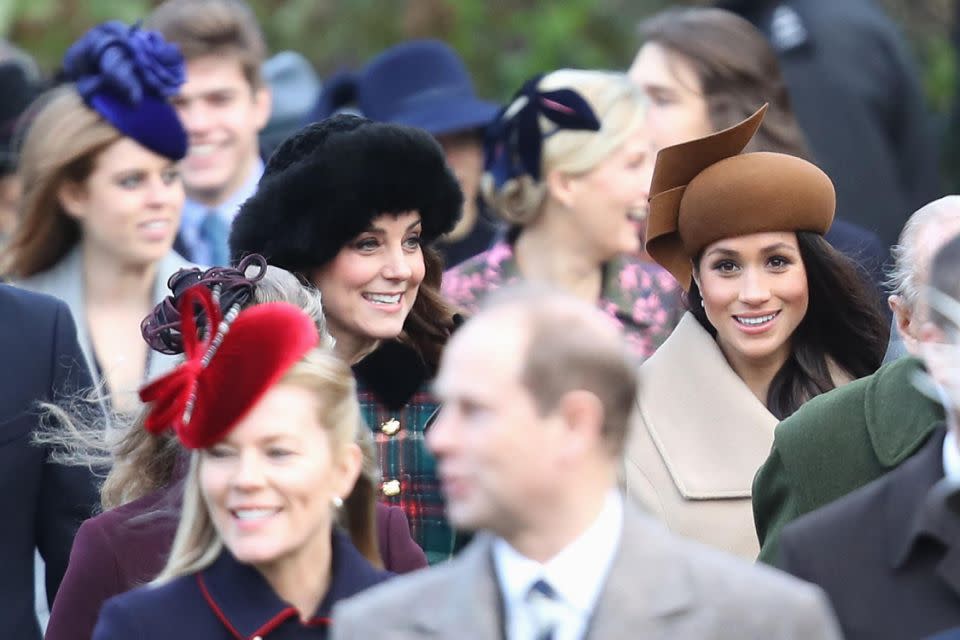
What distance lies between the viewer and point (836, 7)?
356 inches

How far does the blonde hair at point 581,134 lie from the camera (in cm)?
766

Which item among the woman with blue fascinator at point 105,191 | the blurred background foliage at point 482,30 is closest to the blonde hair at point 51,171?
the woman with blue fascinator at point 105,191

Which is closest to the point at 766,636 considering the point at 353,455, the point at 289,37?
the point at 353,455

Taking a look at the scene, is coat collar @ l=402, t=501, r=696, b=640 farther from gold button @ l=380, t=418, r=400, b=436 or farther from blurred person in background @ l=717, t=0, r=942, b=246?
blurred person in background @ l=717, t=0, r=942, b=246

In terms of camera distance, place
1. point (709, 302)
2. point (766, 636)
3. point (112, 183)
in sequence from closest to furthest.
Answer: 1. point (766, 636)
2. point (709, 302)
3. point (112, 183)

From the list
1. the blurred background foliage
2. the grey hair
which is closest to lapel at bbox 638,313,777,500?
the grey hair

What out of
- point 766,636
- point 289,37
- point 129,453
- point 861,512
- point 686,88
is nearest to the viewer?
point 766,636

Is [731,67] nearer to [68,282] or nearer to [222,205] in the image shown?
[222,205]

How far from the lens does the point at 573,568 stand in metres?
3.97

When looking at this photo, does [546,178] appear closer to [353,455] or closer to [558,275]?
[558,275]

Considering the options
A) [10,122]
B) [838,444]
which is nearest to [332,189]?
[838,444]

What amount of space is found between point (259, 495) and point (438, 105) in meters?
4.97

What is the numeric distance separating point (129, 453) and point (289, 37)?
855cm

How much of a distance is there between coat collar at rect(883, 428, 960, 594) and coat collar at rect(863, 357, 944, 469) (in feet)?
1.23
